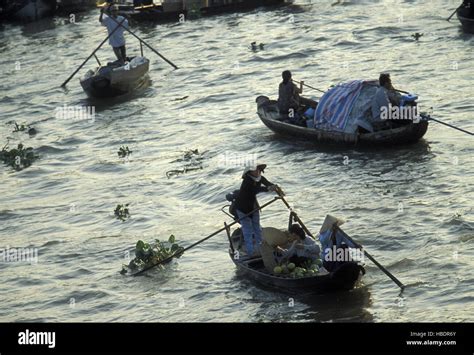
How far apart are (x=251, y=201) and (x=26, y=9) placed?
2403cm

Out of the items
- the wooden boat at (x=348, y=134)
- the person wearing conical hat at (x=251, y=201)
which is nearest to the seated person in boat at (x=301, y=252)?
the person wearing conical hat at (x=251, y=201)

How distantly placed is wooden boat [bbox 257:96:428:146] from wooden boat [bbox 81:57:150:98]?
5423 millimetres

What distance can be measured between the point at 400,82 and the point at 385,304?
36.9 feet

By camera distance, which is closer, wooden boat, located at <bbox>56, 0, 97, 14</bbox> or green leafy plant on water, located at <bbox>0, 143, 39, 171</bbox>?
green leafy plant on water, located at <bbox>0, 143, 39, 171</bbox>

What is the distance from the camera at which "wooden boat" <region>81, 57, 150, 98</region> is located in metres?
24.4

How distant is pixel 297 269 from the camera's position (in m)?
12.8

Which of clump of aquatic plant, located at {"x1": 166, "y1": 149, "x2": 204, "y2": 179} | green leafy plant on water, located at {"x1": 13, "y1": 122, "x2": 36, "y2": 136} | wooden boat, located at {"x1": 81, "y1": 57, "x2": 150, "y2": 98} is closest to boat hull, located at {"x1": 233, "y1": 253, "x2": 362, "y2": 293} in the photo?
clump of aquatic plant, located at {"x1": 166, "y1": 149, "x2": 204, "y2": 179}

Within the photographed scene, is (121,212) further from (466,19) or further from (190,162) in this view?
(466,19)

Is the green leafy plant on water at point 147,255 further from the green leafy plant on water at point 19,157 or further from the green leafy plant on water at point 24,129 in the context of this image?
the green leafy plant on water at point 24,129

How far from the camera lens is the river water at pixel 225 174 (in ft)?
44.8

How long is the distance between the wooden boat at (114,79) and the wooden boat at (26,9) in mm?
11182

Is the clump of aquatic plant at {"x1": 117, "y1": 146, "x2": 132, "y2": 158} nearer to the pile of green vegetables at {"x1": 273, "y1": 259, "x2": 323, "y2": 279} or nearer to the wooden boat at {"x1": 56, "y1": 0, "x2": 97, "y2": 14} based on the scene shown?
the pile of green vegetables at {"x1": 273, "y1": 259, "x2": 323, "y2": 279}
